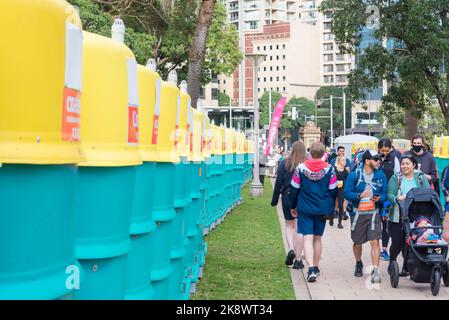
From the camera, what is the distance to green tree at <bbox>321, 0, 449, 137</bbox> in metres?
24.8

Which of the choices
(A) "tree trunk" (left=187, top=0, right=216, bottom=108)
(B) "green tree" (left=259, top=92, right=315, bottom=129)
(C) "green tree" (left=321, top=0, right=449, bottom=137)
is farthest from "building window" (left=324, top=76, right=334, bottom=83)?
(A) "tree trunk" (left=187, top=0, right=216, bottom=108)

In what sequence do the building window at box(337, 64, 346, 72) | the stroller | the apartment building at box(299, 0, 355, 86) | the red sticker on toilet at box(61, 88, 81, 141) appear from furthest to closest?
the building window at box(337, 64, 346, 72) < the apartment building at box(299, 0, 355, 86) < the stroller < the red sticker on toilet at box(61, 88, 81, 141)

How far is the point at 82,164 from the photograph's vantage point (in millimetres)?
3635

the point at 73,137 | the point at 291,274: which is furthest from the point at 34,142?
the point at 291,274

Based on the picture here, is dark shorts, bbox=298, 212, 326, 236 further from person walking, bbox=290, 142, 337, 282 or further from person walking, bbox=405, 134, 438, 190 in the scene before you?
person walking, bbox=405, 134, 438, 190

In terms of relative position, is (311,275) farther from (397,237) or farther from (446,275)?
(446,275)

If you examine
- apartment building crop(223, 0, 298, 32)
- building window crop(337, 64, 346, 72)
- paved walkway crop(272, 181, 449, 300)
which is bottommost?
paved walkway crop(272, 181, 449, 300)

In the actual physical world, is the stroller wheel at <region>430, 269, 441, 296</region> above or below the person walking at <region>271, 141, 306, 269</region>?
below

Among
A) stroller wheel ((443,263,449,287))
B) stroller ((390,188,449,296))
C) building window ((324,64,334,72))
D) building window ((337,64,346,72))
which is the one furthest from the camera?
building window ((324,64,334,72))

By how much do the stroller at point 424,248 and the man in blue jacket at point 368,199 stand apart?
425mm

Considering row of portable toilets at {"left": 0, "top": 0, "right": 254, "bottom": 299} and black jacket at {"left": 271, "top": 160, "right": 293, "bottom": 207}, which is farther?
Result: black jacket at {"left": 271, "top": 160, "right": 293, "bottom": 207}

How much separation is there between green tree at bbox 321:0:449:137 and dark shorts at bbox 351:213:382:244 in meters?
16.0

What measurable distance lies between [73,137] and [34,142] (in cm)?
32
